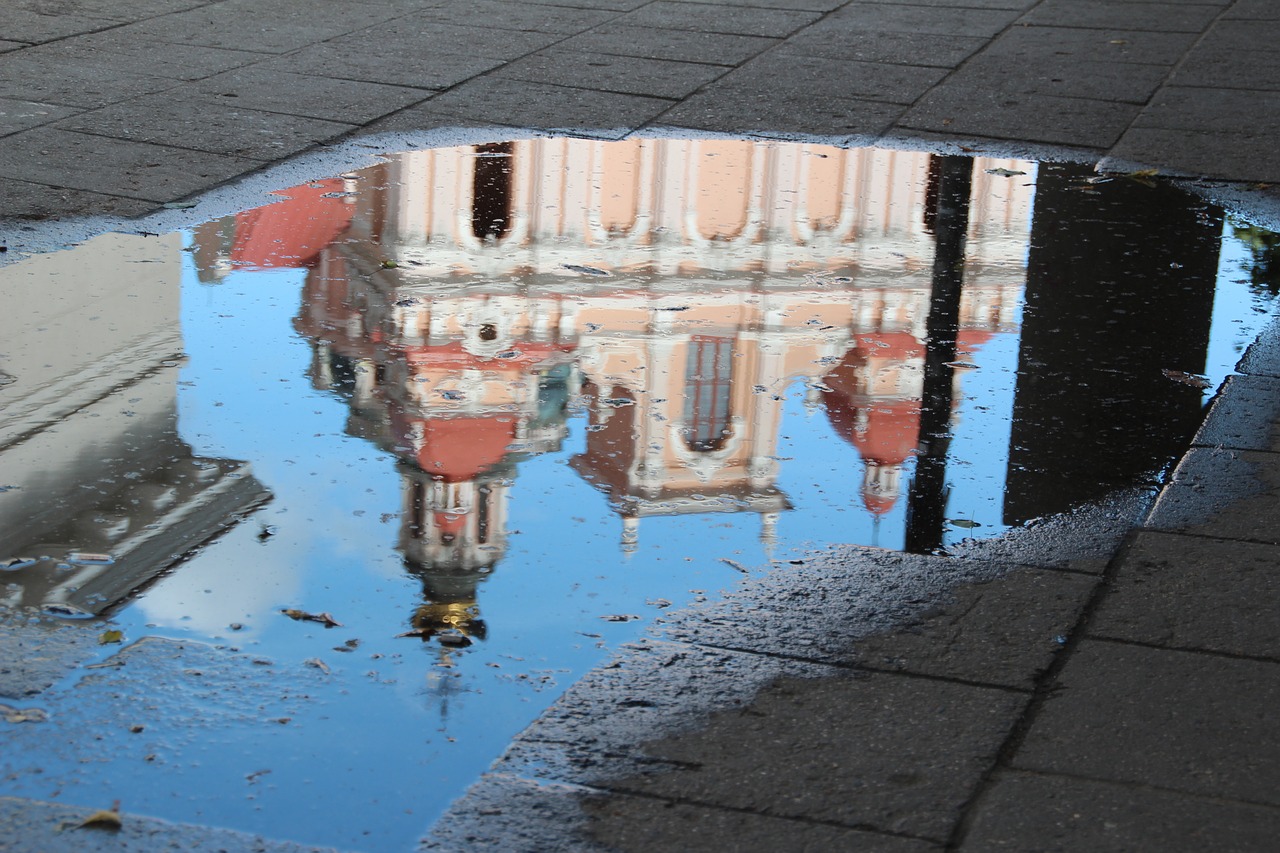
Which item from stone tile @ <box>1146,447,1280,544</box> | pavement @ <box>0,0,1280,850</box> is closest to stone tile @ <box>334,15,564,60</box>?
pavement @ <box>0,0,1280,850</box>

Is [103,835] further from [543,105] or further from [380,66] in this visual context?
[380,66]

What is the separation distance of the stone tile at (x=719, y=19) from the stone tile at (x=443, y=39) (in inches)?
42.7

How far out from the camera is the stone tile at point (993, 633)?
3883 millimetres

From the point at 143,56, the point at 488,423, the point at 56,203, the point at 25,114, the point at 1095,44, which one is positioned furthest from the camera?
the point at 1095,44

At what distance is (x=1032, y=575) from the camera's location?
173 inches

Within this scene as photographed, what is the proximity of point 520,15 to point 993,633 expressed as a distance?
9.98 metres

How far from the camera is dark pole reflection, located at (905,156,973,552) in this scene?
15.7 ft

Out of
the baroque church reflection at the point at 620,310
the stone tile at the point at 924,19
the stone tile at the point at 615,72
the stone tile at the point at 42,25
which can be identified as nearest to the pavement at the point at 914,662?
the baroque church reflection at the point at 620,310

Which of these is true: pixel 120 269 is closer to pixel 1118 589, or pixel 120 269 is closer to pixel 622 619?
pixel 622 619

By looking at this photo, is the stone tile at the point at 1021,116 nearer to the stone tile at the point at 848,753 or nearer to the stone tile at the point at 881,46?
the stone tile at the point at 881,46

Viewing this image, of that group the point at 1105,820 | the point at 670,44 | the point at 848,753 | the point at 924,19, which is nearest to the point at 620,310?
the point at 848,753

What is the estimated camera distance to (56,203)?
7.50 metres

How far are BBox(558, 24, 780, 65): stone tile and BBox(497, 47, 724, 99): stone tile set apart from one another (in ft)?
0.66

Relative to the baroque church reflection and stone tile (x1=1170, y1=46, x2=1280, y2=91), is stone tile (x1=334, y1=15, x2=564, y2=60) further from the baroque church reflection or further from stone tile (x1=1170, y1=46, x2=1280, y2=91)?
stone tile (x1=1170, y1=46, x2=1280, y2=91)
